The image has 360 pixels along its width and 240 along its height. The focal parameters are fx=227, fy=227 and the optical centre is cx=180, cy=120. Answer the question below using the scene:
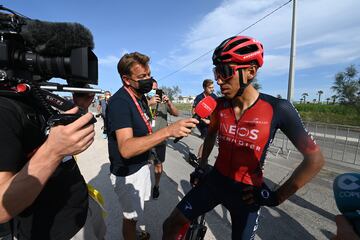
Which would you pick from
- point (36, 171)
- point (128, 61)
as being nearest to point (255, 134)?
point (128, 61)

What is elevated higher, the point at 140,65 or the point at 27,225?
the point at 140,65

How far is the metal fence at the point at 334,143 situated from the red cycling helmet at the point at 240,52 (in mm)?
6201

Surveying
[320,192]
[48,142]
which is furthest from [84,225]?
[320,192]

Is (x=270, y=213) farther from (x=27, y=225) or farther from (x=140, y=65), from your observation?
(x=27, y=225)

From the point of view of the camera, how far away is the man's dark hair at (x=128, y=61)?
2.50 metres

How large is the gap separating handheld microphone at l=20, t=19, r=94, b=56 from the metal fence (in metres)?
7.58

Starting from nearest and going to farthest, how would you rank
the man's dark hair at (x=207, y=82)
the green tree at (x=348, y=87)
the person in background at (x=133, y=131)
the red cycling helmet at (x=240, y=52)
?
1. the red cycling helmet at (x=240, y=52)
2. the person in background at (x=133, y=131)
3. the man's dark hair at (x=207, y=82)
4. the green tree at (x=348, y=87)

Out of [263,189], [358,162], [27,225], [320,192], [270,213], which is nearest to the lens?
[27,225]

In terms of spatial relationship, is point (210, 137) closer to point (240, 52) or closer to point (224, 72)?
point (224, 72)

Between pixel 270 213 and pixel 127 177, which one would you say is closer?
pixel 127 177

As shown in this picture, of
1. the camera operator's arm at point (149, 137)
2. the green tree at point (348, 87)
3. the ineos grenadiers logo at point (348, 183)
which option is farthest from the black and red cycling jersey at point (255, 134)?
the green tree at point (348, 87)

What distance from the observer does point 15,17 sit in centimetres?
104

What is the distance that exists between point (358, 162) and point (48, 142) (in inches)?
347

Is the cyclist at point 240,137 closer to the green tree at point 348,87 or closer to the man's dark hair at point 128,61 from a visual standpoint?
the man's dark hair at point 128,61
